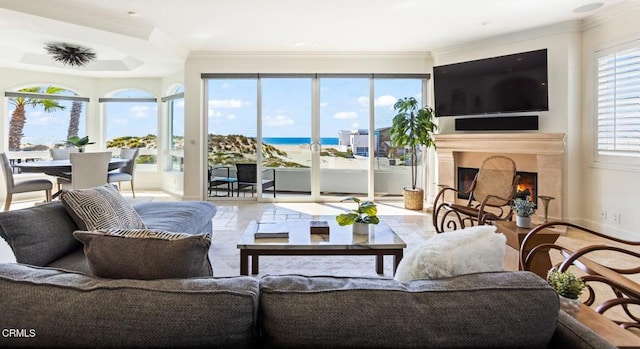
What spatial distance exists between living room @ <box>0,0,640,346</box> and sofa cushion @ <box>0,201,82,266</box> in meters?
1.27

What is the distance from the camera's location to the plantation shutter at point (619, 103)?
3.62 metres

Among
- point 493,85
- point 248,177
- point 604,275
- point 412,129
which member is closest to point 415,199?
point 412,129

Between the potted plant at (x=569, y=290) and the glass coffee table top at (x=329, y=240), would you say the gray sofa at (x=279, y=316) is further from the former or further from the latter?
the glass coffee table top at (x=329, y=240)

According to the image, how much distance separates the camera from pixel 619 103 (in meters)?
3.78

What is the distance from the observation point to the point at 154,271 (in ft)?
3.11

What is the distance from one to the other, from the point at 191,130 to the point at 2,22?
2.60 meters

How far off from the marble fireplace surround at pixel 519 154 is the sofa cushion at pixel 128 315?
15.1ft

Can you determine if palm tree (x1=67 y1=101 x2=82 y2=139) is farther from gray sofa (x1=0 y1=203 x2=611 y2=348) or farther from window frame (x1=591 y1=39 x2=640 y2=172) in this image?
window frame (x1=591 y1=39 x2=640 y2=172)

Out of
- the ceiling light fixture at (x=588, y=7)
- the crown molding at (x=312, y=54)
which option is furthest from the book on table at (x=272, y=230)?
the ceiling light fixture at (x=588, y=7)

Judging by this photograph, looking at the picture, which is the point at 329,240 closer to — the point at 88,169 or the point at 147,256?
the point at 147,256

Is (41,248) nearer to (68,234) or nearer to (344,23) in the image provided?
(68,234)

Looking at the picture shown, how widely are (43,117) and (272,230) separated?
6.80 m

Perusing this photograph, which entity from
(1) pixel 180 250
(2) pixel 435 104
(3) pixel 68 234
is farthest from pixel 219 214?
(1) pixel 180 250

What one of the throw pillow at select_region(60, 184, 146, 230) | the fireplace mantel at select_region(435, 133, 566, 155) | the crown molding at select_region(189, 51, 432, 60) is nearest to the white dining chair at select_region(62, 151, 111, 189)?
the crown molding at select_region(189, 51, 432, 60)
